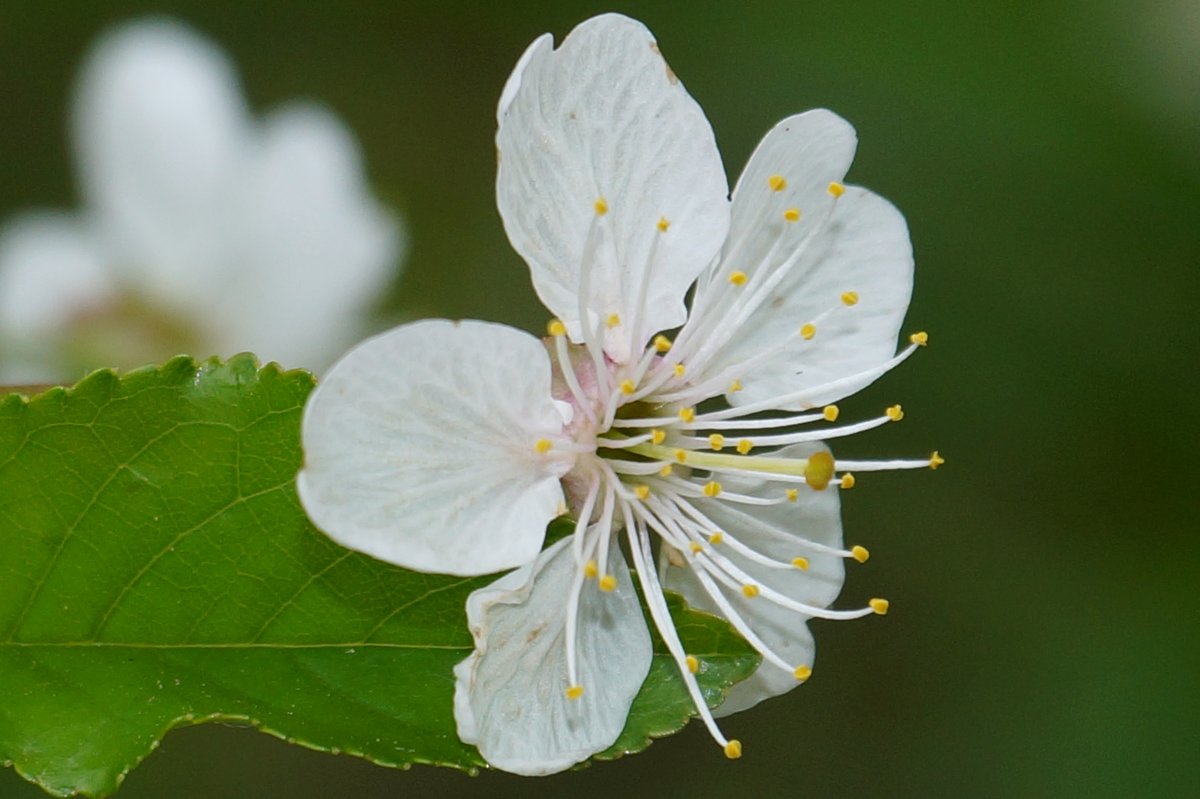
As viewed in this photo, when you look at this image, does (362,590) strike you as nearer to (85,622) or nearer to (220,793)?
(85,622)

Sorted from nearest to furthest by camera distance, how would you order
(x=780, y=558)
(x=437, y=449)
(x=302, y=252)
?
(x=437, y=449)
(x=780, y=558)
(x=302, y=252)

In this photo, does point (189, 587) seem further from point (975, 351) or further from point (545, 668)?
point (975, 351)

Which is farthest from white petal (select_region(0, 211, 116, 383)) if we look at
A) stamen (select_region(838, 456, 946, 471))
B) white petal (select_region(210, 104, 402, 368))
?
stamen (select_region(838, 456, 946, 471))

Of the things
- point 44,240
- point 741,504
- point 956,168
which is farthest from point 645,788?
point 741,504

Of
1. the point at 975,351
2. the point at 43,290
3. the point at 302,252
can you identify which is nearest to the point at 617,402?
the point at 302,252

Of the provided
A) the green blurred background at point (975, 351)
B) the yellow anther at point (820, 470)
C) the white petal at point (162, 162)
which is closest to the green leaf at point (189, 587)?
the yellow anther at point (820, 470)

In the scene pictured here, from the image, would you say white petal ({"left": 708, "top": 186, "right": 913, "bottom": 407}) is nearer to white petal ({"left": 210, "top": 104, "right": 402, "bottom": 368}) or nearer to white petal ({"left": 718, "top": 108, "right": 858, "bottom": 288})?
white petal ({"left": 718, "top": 108, "right": 858, "bottom": 288})

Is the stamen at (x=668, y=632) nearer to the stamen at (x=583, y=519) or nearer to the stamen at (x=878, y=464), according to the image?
the stamen at (x=583, y=519)
